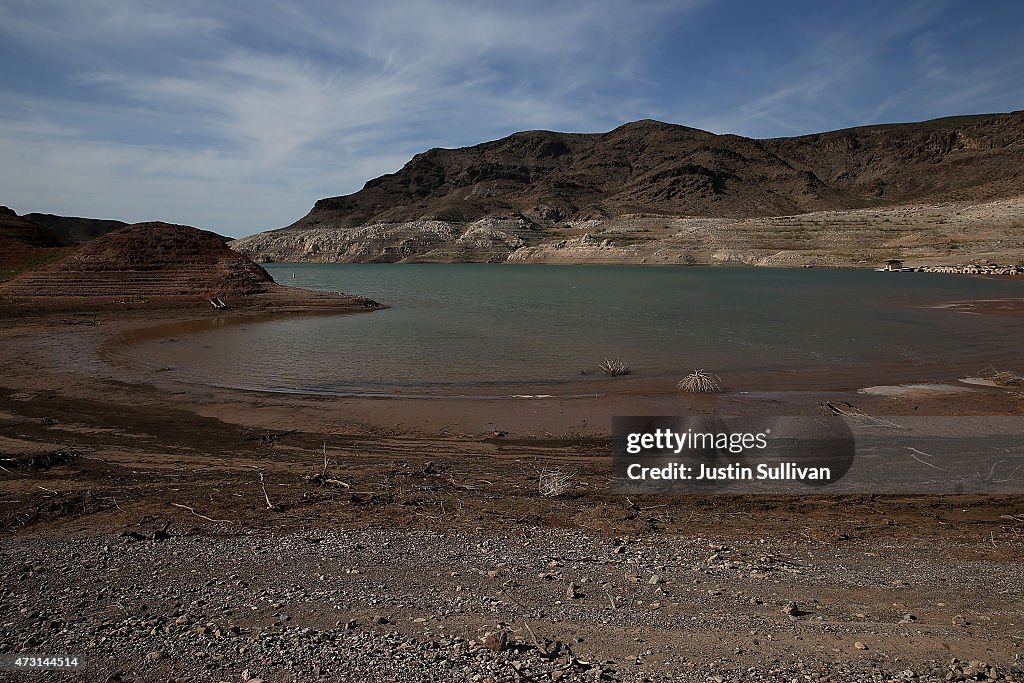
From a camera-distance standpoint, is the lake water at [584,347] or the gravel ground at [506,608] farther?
the lake water at [584,347]

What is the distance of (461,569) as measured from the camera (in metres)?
5.39

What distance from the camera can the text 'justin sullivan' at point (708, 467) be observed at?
7962 millimetres

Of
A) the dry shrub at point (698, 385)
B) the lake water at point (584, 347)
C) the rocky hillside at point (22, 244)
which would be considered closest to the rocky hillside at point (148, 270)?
the rocky hillside at point (22, 244)

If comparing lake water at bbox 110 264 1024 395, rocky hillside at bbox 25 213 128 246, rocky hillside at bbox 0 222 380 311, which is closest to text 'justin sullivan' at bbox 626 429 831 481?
lake water at bbox 110 264 1024 395

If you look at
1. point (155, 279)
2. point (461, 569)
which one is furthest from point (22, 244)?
point (461, 569)

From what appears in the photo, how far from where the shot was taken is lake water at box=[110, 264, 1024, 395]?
14.6 metres

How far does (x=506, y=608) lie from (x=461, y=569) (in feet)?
2.52

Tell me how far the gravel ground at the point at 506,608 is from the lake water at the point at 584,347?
7.73m

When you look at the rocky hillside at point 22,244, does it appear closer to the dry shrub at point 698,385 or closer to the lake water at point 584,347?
the lake water at point 584,347

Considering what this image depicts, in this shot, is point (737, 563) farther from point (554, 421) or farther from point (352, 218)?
point (352, 218)

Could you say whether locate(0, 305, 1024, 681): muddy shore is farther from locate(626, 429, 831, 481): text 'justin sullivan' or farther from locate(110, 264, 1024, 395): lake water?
locate(110, 264, 1024, 395): lake water

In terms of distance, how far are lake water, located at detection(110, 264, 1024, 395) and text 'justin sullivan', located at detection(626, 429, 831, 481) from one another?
3.83 metres

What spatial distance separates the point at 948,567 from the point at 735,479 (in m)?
2.66

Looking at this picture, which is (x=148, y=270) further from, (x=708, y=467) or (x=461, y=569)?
(x=461, y=569)
